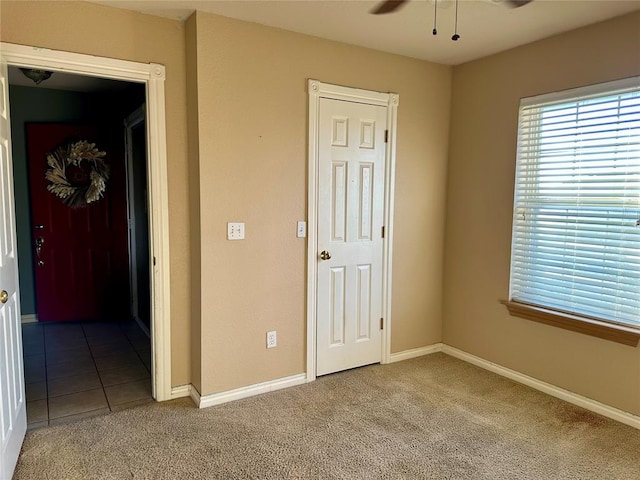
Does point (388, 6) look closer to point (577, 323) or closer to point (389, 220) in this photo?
point (389, 220)

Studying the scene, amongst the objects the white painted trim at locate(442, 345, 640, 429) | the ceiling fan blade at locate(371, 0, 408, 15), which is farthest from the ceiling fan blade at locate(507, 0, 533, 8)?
the white painted trim at locate(442, 345, 640, 429)

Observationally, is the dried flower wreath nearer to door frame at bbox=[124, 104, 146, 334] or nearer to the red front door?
the red front door

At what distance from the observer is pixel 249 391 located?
2996 millimetres

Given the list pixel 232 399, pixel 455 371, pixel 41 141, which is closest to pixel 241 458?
pixel 232 399

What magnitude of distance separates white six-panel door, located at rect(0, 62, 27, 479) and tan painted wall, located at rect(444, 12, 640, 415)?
3.14 m

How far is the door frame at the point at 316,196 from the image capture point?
10.1 feet

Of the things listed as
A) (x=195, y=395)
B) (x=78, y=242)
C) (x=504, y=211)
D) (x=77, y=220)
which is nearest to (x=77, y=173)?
(x=77, y=220)

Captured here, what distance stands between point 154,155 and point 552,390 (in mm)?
3129

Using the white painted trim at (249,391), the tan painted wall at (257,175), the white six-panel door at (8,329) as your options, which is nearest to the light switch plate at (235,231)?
the tan painted wall at (257,175)

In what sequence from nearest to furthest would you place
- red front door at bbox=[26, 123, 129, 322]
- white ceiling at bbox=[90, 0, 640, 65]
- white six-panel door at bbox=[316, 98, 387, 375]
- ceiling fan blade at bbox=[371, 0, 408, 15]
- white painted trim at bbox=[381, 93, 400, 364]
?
1. ceiling fan blade at bbox=[371, 0, 408, 15]
2. white ceiling at bbox=[90, 0, 640, 65]
3. white six-panel door at bbox=[316, 98, 387, 375]
4. white painted trim at bbox=[381, 93, 400, 364]
5. red front door at bbox=[26, 123, 129, 322]

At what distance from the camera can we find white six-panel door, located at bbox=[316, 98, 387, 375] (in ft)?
10.5

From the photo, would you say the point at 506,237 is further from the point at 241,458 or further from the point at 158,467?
the point at 158,467

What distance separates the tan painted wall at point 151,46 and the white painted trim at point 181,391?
35 millimetres

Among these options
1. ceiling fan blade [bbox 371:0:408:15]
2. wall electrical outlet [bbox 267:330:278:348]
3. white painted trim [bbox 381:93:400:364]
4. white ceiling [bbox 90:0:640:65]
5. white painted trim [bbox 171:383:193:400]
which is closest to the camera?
ceiling fan blade [bbox 371:0:408:15]
